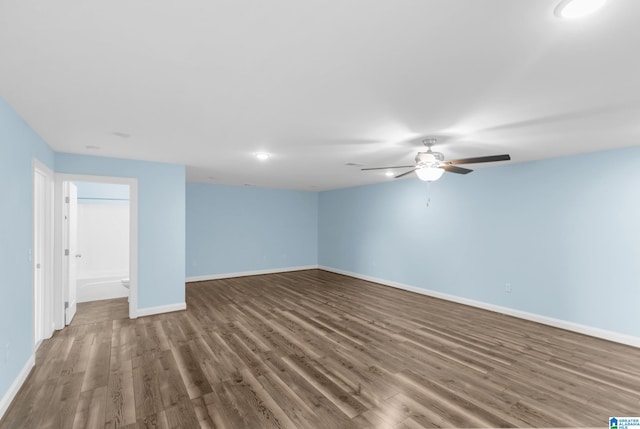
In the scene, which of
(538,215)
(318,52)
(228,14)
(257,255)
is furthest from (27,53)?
(257,255)

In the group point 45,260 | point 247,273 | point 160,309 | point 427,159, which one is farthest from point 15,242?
point 247,273

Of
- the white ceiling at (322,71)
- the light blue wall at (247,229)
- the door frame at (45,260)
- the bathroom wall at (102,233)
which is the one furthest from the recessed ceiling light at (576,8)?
the bathroom wall at (102,233)

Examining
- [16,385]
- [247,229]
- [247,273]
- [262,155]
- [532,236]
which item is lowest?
[247,273]

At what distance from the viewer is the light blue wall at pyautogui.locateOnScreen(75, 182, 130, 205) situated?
22.5 feet

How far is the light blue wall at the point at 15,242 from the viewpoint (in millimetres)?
2227

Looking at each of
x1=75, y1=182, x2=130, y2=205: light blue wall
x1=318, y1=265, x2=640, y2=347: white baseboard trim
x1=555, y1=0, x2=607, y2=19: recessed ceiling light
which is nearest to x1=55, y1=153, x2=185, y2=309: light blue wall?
x1=75, y1=182, x2=130, y2=205: light blue wall

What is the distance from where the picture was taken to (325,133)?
122 inches

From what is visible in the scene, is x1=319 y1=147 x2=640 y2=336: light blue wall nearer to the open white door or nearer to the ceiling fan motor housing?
the ceiling fan motor housing

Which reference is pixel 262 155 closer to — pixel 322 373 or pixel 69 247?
pixel 322 373

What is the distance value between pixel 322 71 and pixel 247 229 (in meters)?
6.42

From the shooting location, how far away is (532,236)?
14.5 ft

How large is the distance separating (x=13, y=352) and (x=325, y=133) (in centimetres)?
341

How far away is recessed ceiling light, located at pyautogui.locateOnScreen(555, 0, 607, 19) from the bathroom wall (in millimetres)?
7965

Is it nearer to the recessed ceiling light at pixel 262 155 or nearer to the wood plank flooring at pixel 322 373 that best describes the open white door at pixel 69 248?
the wood plank flooring at pixel 322 373
